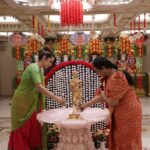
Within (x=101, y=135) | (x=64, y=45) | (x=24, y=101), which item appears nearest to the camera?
(x=24, y=101)

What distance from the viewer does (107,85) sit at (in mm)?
2893

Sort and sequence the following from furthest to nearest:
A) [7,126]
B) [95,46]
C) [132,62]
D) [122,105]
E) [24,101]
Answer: [132,62] < [95,46] < [7,126] < [24,101] < [122,105]

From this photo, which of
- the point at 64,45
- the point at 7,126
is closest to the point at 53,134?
the point at 7,126

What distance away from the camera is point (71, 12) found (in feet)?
15.3

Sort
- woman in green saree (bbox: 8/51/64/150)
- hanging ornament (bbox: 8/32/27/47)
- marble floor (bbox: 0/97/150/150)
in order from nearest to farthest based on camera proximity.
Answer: woman in green saree (bbox: 8/51/64/150)
marble floor (bbox: 0/97/150/150)
hanging ornament (bbox: 8/32/27/47)

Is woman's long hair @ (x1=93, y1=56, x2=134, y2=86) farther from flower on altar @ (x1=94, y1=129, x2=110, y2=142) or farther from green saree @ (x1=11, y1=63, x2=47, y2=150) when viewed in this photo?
flower on altar @ (x1=94, y1=129, x2=110, y2=142)

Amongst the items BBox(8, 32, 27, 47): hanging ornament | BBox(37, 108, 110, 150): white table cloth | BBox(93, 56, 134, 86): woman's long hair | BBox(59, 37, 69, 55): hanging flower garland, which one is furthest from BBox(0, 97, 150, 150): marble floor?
BBox(59, 37, 69, 55): hanging flower garland

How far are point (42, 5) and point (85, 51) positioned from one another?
446 cm

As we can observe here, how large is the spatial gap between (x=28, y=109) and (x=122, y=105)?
1398mm

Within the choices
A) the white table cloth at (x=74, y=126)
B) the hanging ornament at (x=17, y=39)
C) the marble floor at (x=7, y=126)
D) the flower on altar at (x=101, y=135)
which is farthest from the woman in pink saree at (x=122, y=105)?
the hanging ornament at (x=17, y=39)

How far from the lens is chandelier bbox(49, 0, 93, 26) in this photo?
15.1 ft

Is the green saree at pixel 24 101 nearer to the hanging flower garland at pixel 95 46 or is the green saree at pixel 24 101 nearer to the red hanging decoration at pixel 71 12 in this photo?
the red hanging decoration at pixel 71 12

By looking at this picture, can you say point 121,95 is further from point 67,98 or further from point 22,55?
point 22,55

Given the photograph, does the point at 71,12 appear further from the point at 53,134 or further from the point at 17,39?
the point at 17,39
